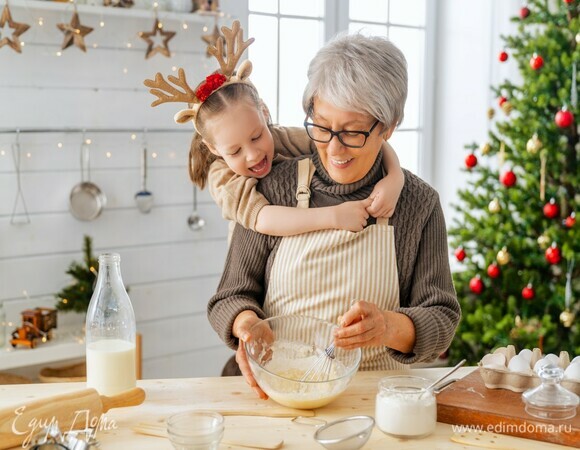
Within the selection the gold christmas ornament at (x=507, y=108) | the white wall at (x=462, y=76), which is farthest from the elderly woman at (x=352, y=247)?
the white wall at (x=462, y=76)

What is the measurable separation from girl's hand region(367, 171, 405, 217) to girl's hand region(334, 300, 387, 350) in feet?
1.02

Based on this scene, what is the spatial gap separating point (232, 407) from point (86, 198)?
207 centimetres

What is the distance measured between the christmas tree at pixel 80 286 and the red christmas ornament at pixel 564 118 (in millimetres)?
2023

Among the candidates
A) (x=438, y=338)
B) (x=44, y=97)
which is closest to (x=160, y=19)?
(x=44, y=97)

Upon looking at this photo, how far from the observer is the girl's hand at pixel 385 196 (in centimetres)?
198

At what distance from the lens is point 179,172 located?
3.84 metres

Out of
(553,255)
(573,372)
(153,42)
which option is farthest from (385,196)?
(153,42)

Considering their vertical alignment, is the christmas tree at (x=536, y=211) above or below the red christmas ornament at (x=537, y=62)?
below

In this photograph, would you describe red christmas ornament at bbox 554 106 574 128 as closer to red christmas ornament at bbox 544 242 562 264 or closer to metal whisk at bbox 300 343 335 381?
red christmas ornament at bbox 544 242 562 264

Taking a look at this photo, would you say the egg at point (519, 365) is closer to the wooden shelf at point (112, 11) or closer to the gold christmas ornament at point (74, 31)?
the gold christmas ornament at point (74, 31)

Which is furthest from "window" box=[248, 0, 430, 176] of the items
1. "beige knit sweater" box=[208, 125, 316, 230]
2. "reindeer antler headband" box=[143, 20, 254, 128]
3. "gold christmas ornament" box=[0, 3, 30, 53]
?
"reindeer antler headband" box=[143, 20, 254, 128]

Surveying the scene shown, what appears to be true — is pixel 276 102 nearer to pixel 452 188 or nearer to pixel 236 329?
pixel 452 188

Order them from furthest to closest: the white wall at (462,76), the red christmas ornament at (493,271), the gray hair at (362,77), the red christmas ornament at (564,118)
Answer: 1. the white wall at (462,76)
2. the red christmas ornament at (493,271)
3. the red christmas ornament at (564,118)
4. the gray hair at (362,77)

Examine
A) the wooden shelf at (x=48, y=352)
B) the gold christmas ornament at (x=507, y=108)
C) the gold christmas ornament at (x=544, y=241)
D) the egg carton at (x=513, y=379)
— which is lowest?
the wooden shelf at (x=48, y=352)
